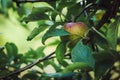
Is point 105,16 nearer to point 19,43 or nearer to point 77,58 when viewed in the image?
point 77,58

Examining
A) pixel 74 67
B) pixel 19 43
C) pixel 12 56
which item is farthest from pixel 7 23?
pixel 74 67

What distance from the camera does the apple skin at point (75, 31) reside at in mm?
→ 758

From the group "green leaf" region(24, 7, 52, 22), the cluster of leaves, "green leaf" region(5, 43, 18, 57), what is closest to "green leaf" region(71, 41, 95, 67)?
the cluster of leaves

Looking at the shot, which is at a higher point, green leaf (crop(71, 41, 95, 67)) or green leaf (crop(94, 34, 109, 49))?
green leaf (crop(94, 34, 109, 49))

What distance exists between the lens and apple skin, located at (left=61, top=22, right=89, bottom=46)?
758 millimetres

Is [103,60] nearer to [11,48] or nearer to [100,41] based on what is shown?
[100,41]

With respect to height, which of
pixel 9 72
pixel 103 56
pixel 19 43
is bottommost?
pixel 103 56

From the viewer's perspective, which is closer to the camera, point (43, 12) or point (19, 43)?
point (43, 12)

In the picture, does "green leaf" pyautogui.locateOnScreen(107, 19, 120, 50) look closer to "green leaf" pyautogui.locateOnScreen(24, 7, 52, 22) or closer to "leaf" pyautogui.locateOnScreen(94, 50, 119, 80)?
"leaf" pyautogui.locateOnScreen(94, 50, 119, 80)

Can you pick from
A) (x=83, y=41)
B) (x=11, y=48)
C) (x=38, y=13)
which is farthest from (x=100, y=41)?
(x=11, y=48)

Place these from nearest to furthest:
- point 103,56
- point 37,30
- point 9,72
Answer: point 103,56 < point 37,30 < point 9,72

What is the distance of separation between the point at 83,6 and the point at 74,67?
0.79 feet

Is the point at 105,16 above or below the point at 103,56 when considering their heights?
above

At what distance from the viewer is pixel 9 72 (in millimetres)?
988
